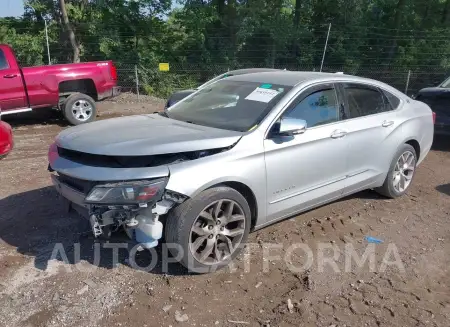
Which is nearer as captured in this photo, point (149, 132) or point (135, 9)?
point (149, 132)

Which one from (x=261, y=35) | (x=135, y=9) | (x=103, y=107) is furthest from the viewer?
(x=261, y=35)

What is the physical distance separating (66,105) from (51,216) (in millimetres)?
5370

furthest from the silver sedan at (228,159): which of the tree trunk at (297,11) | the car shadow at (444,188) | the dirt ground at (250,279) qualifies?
the tree trunk at (297,11)

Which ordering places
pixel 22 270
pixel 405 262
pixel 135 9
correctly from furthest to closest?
pixel 135 9
pixel 405 262
pixel 22 270

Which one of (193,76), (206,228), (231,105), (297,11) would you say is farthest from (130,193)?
(297,11)

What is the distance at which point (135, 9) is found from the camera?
16.9 meters

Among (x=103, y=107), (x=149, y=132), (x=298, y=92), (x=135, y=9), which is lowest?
(x=103, y=107)

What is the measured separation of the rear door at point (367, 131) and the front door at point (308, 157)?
145 mm

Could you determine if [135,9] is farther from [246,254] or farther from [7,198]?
[246,254]

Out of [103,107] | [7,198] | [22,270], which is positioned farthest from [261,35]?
[22,270]

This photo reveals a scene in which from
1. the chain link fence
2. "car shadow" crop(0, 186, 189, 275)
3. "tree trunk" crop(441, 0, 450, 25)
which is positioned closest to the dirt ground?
"car shadow" crop(0, 186, 189, 275)

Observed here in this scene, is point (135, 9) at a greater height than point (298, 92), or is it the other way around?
point (135, 9)

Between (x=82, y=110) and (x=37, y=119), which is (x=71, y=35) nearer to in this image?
(x=37, y=119)

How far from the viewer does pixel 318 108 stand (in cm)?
431
